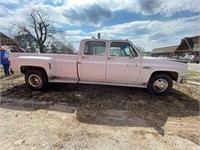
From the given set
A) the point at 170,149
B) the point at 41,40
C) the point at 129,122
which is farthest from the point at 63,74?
the point at 41,40

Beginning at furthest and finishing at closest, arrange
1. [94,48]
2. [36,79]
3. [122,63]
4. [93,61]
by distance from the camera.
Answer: [36,79] < [94,48] < [93,61] < [122,63]

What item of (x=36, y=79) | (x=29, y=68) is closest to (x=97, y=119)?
(x=36, y=79)

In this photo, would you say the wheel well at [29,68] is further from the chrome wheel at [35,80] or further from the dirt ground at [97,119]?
the dirt ground at [97,119]

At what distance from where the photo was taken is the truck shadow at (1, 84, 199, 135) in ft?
12.9

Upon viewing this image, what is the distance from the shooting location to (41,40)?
37.8m

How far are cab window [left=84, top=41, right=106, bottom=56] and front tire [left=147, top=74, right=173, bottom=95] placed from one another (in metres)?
2.02

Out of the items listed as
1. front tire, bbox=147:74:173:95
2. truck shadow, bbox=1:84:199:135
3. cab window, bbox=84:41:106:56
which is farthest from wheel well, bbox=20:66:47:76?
front tire, bbox=147:74:173:95

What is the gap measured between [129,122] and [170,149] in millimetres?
1124

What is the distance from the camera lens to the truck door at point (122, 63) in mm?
5332

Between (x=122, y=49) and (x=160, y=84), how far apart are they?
1.79 metres

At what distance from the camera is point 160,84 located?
17.9ft

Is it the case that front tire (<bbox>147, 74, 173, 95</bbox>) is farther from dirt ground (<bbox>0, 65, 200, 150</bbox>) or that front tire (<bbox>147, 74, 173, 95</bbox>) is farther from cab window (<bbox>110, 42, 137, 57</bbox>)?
cab window (<bbox>110, 42, 137, 57</bbox>)

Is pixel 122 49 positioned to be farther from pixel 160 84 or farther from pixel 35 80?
pixel 35 80

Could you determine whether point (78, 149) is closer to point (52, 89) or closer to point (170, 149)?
point (170, 149)
